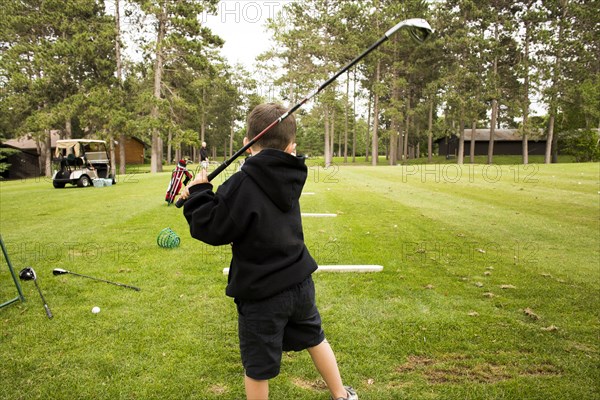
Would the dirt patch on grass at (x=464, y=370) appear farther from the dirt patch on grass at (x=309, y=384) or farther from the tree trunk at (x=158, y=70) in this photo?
the tree trunk at (x=158, y=70)

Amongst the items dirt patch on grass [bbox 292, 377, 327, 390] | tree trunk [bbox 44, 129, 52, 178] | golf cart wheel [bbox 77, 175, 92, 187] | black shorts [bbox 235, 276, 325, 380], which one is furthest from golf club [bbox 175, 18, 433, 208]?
tree trunk [bbox 44, 129, 52, 178]

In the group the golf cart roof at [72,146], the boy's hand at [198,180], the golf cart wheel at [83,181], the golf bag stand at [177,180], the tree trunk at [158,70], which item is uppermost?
the tree trunk at [158,70]

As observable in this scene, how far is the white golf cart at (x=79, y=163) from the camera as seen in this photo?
1797cm

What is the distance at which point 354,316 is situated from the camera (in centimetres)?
386

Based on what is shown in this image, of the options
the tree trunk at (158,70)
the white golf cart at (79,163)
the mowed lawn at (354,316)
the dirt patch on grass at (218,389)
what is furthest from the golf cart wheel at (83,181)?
the dirt patch on grass at (218,389)

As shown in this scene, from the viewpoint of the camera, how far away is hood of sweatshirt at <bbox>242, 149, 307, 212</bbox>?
2.09 m

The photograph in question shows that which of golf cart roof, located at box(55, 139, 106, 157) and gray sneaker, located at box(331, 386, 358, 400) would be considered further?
golf cart roof, located at box(55, 139, 106, 157)

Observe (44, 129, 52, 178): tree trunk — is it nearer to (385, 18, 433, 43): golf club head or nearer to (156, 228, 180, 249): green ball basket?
(156, 228, 180, 249): green ball basket

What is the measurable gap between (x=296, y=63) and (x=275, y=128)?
42315 mm

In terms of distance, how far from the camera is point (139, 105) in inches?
1367

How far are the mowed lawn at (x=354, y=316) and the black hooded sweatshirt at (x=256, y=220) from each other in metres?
1.09

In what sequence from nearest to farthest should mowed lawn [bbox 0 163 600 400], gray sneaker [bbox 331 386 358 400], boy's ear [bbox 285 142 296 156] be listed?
1. boy's ear [bbox 285 142 296 156]
2. gray sneaker [bbox 331 386 358 400]
3. mowed lawn [bbox 0 163 600 400]

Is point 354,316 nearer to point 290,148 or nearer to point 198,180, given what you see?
point 290,148

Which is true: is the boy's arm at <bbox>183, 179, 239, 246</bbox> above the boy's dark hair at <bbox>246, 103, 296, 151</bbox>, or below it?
below
